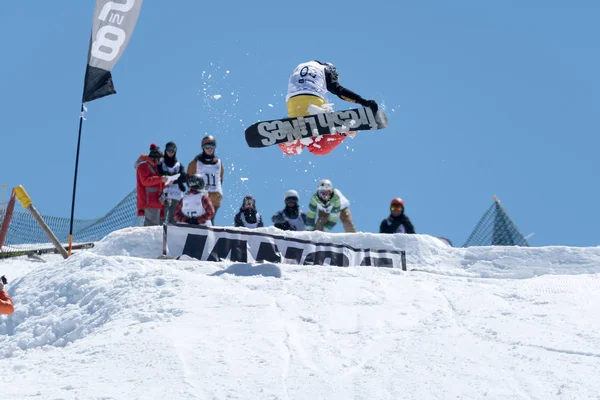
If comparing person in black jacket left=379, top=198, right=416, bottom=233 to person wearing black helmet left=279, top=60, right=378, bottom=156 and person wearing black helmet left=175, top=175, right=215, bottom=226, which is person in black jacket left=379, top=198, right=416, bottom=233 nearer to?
person wearing black helmet left=279, top=60, right=378, bottom=156

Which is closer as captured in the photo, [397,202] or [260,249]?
[260,249]

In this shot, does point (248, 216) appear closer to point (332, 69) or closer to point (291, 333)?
point (332, 69)

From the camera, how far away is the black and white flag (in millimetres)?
12258

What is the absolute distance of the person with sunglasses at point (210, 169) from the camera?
11.6 metres

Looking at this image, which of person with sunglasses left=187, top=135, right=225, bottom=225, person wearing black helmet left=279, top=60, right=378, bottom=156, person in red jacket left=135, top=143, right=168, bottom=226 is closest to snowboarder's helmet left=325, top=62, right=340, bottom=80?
person wearing black helmet left=279, top=60, right=378, bottom=156

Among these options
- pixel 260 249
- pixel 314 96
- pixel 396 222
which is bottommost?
pixel 260 249

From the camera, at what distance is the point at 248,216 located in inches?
484

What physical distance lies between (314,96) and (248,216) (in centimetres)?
225

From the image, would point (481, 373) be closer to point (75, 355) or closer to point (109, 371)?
point (109, 371)

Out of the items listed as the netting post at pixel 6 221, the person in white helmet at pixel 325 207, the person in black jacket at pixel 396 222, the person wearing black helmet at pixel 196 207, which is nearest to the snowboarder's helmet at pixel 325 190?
the person in white helmet at pixel 325 207

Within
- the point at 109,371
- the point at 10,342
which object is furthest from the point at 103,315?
the point at 109,371

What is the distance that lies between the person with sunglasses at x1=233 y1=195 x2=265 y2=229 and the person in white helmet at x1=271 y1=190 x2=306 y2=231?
27 cm

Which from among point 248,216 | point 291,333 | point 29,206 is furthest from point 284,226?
point 291,333

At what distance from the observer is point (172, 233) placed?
10328 mm
